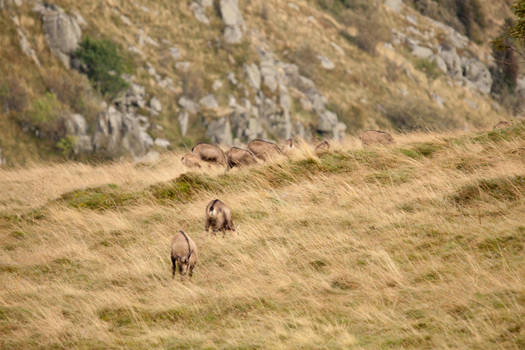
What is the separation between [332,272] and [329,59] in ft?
255

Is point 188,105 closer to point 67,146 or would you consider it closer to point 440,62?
point 67,146

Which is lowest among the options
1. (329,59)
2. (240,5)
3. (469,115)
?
(469,115)

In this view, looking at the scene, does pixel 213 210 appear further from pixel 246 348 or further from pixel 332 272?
pixel 246 348

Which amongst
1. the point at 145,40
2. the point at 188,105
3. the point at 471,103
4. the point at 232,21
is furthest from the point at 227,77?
the point at 471,103

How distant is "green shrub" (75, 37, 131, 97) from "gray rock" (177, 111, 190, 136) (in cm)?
732

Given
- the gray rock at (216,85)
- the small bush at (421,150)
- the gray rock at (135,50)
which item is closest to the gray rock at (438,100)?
the gray rock at (216,85)

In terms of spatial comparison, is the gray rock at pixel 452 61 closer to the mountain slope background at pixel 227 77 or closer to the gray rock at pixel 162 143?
the mountain slope background at pixel 227 77

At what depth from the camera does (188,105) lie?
65250 millimetres

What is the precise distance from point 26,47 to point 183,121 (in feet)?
61.7

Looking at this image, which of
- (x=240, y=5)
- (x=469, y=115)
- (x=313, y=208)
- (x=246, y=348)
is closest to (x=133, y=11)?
(x=240, y=5)

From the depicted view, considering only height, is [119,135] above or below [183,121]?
below

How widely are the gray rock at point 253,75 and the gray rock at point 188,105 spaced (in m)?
9.40

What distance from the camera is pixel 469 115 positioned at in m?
85.4

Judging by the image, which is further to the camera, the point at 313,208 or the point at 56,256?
the point at 313,208
